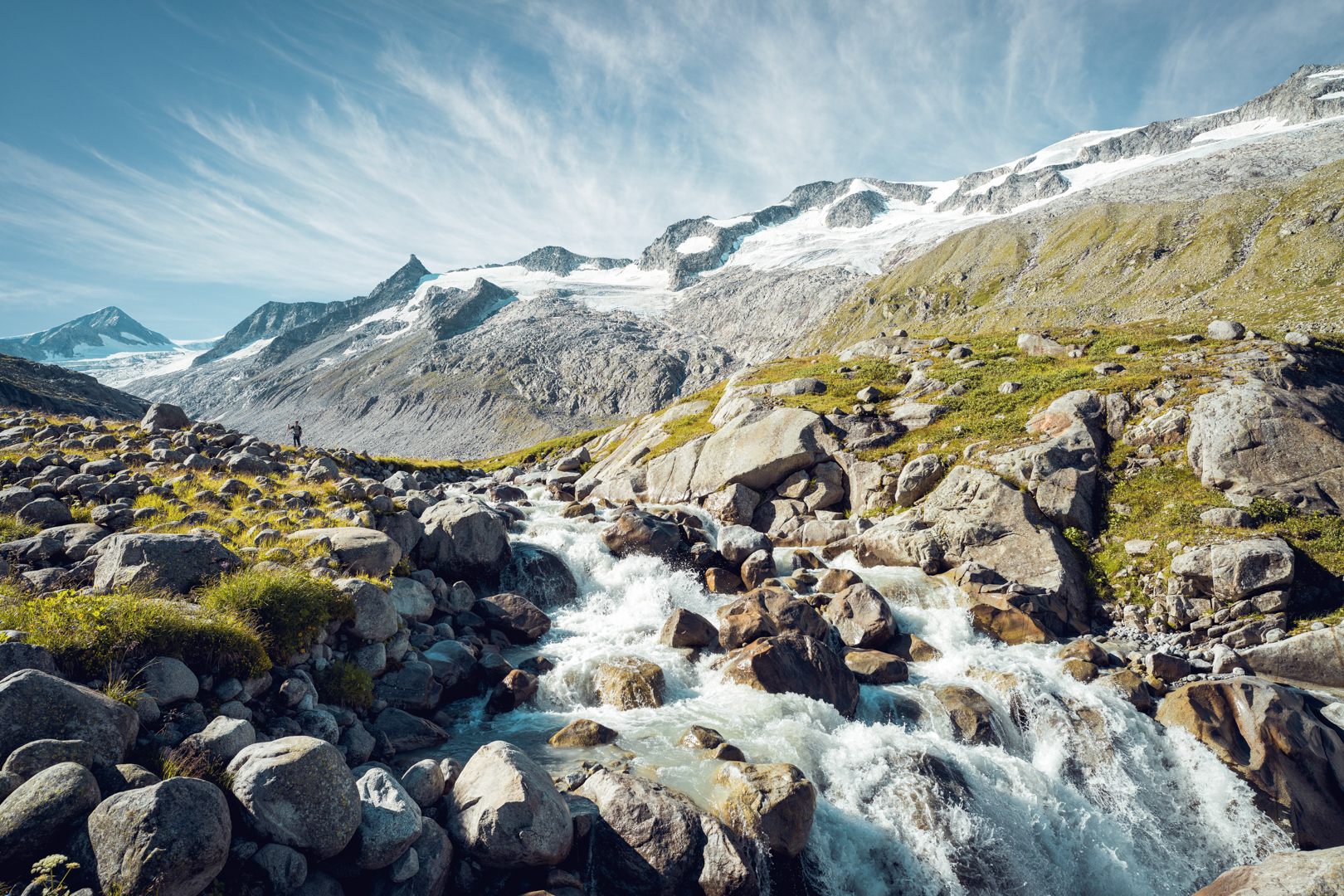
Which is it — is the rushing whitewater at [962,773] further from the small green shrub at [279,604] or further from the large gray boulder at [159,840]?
the large gray boulder at [159,840]

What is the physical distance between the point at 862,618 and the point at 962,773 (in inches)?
310

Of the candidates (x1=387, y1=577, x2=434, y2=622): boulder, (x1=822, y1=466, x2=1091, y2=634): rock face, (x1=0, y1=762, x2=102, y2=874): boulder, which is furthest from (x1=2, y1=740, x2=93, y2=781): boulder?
(x1=822, y1=466, x2=1091, y2=634): rock face

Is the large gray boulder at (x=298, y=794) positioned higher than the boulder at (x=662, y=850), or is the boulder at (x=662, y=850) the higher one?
the large gray boulder at (x=298, y=794)

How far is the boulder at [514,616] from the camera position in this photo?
22297 millimetres

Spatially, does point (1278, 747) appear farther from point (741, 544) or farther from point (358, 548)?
point (358, 548)

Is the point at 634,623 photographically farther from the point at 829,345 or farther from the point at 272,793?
the point at 829,345

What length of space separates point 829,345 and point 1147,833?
189 meters

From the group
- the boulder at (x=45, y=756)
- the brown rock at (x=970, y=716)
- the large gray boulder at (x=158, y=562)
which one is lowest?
the brown rock at (x=970, y=716)

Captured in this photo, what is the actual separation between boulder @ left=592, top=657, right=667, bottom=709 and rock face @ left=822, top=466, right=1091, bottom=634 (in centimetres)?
1621

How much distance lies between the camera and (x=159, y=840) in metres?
6.89

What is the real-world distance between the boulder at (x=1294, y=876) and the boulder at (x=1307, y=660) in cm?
1293

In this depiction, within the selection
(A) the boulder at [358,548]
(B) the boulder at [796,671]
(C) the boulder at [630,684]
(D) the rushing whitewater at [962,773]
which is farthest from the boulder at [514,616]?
(B) the boulder at [796,671]

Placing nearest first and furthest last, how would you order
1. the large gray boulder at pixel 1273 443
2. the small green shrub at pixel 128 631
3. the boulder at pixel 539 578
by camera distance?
the small green shrub at pixel 128 631 → the large gray boulder at pixel 1273 443 → the boulder at pixel 539 578

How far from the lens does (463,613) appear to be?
21.9 metres
